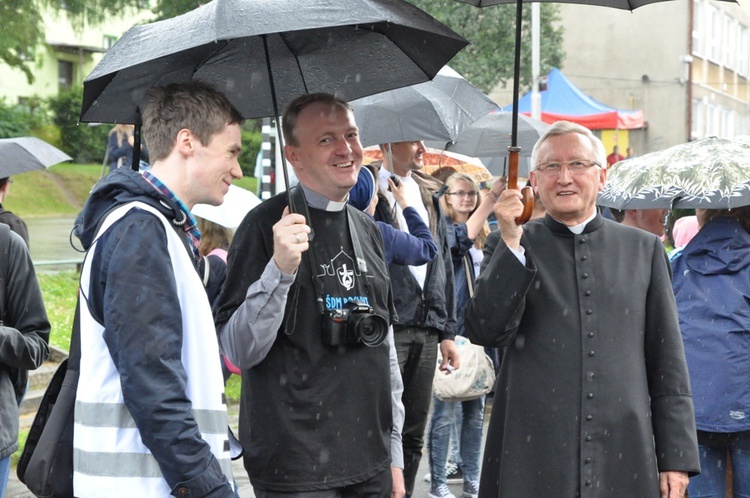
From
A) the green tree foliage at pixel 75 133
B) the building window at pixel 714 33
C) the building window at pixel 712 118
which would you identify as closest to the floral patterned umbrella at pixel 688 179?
the green tree foliage at pixel 75 133

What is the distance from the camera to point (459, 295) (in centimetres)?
770

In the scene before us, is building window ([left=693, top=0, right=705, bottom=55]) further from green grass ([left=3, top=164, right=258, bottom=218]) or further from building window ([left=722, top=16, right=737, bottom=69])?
green grass ([left=3, top=164, right=258, bottom=218])

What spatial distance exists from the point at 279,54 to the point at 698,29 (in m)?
37.5

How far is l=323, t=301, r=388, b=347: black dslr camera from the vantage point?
11.7 feet

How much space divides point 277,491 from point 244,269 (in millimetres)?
801

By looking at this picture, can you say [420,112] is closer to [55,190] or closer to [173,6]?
[173,6]

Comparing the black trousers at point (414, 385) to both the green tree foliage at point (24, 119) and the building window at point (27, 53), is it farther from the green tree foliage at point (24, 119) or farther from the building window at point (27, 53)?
the green tree foliage at point (24, 119)

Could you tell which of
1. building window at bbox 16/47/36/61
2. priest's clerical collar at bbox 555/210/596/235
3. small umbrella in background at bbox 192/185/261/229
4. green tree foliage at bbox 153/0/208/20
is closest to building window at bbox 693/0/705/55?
green tree foliage at bbox 153/0/208/20

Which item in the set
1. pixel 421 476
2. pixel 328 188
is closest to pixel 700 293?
pixel 328 188

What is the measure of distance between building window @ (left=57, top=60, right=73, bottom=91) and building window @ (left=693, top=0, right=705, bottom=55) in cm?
2603

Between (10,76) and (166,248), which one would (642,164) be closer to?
(166,248)

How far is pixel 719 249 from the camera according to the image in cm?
494

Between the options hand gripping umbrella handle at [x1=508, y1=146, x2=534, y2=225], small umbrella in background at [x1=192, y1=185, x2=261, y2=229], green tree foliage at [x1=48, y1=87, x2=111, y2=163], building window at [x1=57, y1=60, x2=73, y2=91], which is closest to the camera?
hand gripping umbrella handle at [x1=508, y1=146, x2=534, y2=225]

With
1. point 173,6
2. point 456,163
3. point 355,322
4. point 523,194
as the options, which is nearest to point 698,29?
point 173,6
